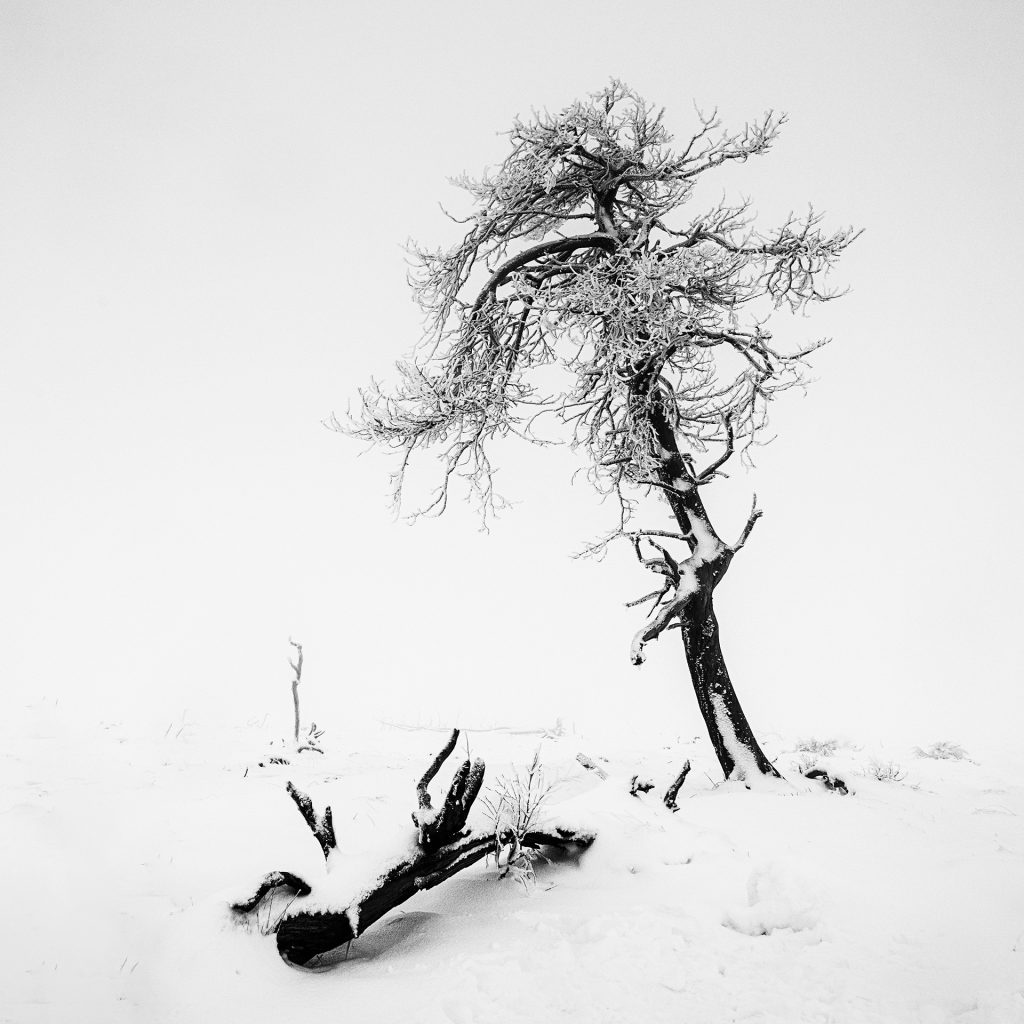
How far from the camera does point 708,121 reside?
7.08m

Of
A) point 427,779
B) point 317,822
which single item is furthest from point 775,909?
point 317,822

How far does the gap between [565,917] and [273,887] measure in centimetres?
160

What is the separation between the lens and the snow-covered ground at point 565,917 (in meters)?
2.24

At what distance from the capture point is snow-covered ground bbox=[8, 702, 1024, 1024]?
224 centimetres

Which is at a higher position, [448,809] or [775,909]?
[448,809]

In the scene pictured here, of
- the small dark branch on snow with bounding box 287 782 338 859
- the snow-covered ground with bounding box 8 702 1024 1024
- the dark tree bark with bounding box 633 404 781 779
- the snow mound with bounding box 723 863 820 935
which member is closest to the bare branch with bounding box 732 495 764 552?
the dark tree bark with bounding box 633 404 781 779

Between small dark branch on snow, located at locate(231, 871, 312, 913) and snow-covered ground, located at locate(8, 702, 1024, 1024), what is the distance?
7cm

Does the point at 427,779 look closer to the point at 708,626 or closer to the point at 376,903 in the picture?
the point at 376,903

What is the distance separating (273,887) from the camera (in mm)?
3076

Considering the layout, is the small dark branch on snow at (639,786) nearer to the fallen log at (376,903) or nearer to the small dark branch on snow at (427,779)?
the fallen log at (376,903)

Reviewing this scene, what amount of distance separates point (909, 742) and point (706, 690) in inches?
A: 286

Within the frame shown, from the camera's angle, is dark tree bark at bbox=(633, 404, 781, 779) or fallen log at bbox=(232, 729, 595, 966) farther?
dark tree bark at bbox=(633, 404, 781, 779)

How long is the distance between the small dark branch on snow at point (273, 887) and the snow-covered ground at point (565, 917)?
0.25 ft

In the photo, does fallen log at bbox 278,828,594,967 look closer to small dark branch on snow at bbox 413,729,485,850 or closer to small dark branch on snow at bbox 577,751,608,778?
small dark branch on snow at bbox 413,729,485,850
